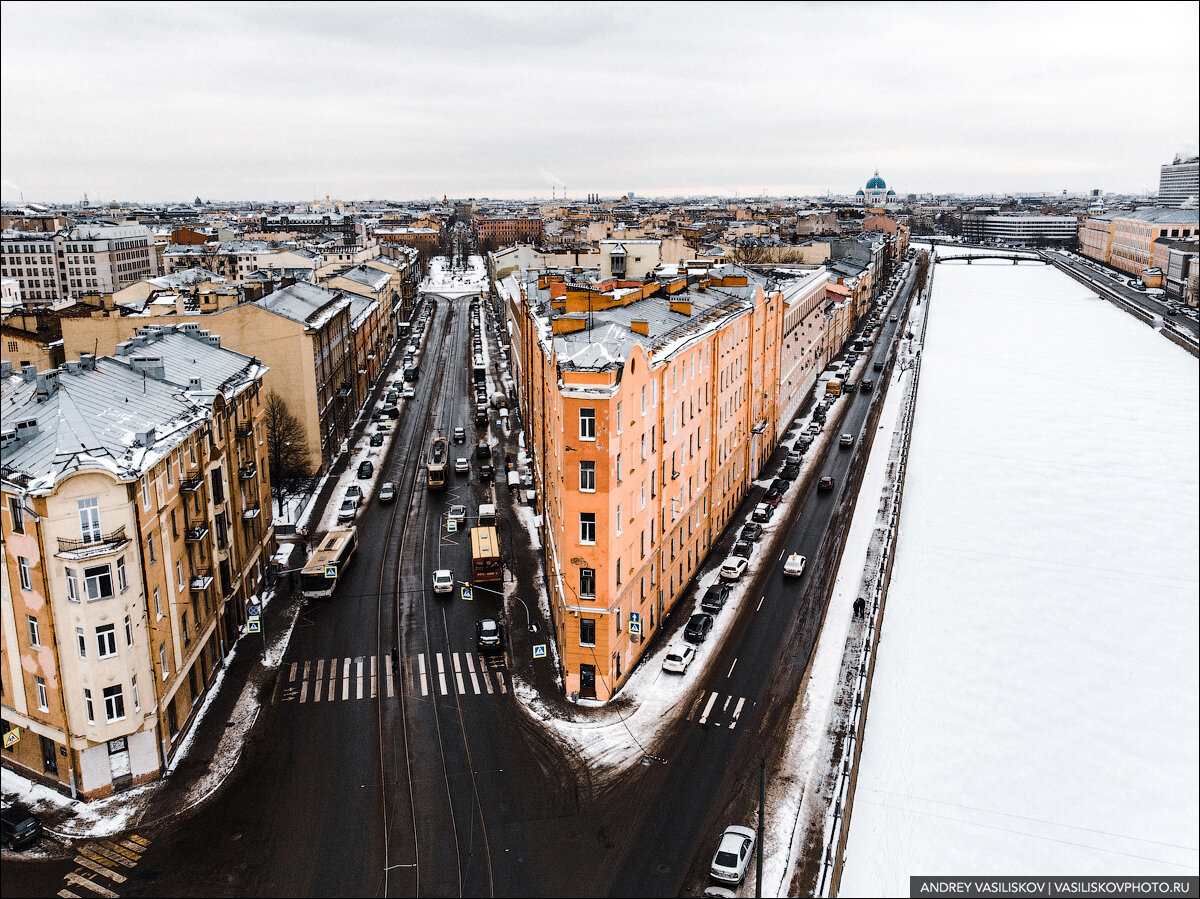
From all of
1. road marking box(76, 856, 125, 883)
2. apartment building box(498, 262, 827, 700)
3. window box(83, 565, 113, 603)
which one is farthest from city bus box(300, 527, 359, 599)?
road marking box(76, 856, 125, 883)

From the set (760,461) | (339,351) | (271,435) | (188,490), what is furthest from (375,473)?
(188,490)

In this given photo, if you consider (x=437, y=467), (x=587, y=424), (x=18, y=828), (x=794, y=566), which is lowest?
(x=18, y=828)

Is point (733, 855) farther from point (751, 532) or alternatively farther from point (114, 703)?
point (751, 532)

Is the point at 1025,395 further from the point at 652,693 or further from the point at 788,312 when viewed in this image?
the point at 652,693

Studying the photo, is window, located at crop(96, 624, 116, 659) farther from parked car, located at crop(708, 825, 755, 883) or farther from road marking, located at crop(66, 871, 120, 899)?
parked car, located at crop(708, 825, 755, 883)

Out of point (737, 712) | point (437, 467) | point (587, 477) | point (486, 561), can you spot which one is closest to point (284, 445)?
point (437, 467)

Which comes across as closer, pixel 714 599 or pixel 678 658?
pixel 678 658
